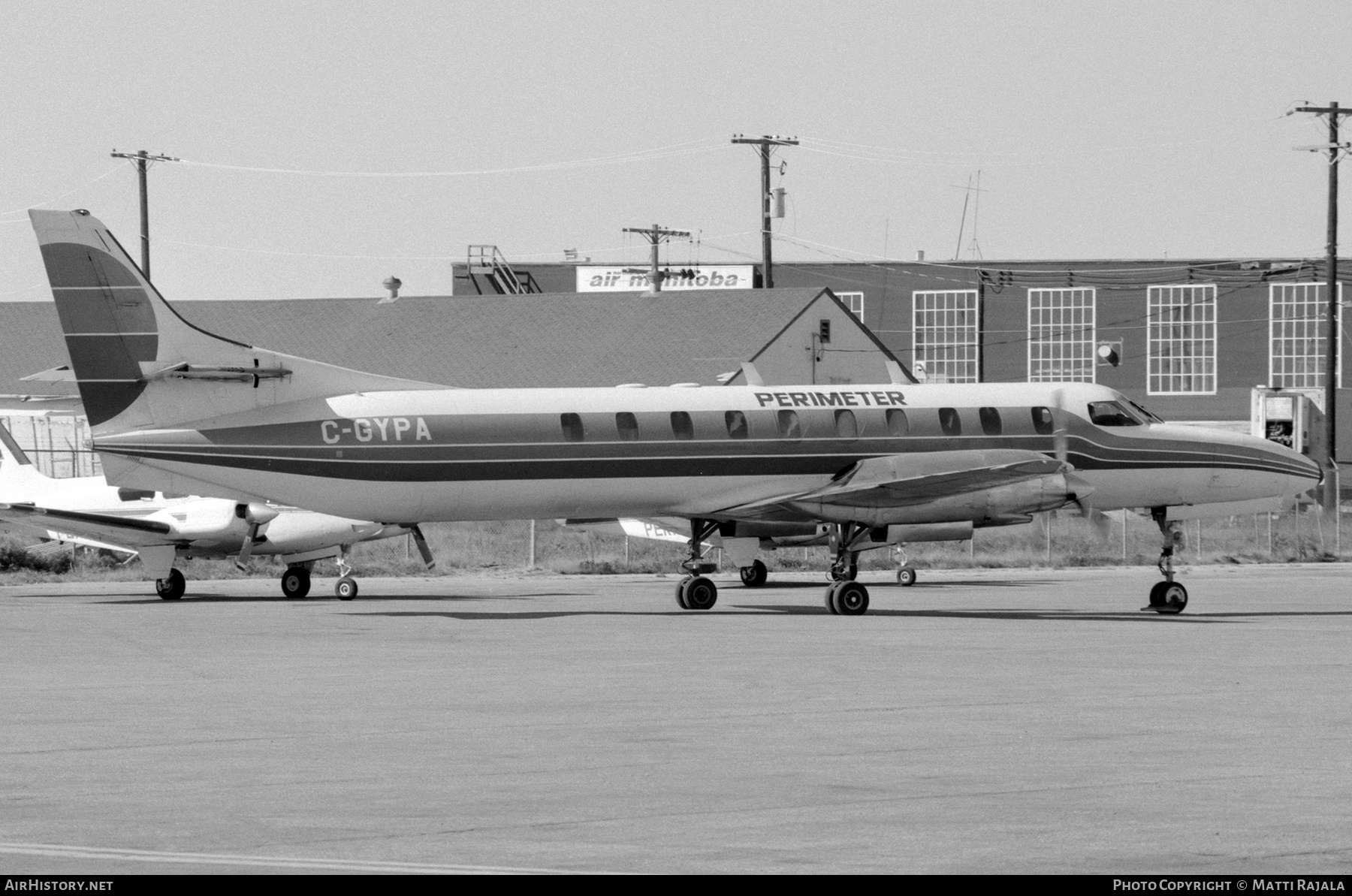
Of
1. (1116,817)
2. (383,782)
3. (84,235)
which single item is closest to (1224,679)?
(1116,817)

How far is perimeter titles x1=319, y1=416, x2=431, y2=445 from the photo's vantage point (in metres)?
27.3

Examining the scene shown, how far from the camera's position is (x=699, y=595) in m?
29.5

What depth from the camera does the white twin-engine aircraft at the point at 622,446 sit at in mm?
27125

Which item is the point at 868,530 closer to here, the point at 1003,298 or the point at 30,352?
the point at 30,352

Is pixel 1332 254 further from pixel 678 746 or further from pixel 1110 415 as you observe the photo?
pixel 678 746

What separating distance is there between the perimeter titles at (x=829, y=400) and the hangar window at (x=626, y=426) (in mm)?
2168

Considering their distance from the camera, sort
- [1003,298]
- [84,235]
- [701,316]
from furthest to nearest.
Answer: [1003,298] < [701,316] < [84,235]

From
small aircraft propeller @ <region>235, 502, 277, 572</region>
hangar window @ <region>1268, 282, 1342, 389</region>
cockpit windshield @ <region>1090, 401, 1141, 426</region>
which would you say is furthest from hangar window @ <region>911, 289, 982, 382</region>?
cockpit windshield @ <region>1090, 401, 1141, 426</region>

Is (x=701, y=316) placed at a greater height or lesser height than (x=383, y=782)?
greater

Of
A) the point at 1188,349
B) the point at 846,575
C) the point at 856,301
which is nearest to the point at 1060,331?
the point at 1188,349

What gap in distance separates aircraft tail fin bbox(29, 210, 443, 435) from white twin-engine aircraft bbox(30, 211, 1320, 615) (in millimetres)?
27

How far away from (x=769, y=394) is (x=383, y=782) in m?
18.4

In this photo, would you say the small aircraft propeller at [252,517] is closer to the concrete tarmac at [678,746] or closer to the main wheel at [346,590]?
the main wheel at [346,590]

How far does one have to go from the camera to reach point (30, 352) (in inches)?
3081
